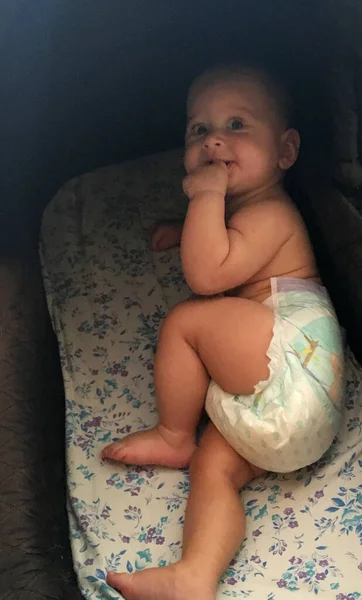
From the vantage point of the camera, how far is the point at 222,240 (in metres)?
0.95

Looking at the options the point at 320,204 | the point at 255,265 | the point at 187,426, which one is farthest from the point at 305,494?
the point at 320,204

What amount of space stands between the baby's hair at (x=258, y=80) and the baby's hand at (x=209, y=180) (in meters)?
0.13

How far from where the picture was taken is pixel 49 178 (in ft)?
4.76

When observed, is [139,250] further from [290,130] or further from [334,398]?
[334,398]

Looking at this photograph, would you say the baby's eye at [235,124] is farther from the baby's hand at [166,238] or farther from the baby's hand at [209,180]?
the baby's hand at [166,238]

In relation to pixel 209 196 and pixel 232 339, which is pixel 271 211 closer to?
pixel 209 196

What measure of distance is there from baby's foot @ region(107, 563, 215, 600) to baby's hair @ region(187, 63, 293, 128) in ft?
2.06

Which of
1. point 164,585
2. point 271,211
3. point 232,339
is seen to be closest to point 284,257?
point 271,211

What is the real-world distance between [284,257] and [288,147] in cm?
16

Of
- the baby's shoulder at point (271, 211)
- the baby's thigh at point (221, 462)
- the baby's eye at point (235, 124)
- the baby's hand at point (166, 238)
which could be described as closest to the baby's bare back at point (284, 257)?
the baby's shoulder at point (271, 211)

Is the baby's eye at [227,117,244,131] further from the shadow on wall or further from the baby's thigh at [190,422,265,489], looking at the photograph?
the baby's thigh at [190,422,265,489]

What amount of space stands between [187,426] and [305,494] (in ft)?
0.59

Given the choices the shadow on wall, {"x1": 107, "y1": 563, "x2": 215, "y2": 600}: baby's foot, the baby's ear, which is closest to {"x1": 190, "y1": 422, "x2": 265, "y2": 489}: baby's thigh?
{"x1": 107, "y1": 563, "x2": 215, "y2": 600}: baby's foot

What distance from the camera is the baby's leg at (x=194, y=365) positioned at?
902mm
